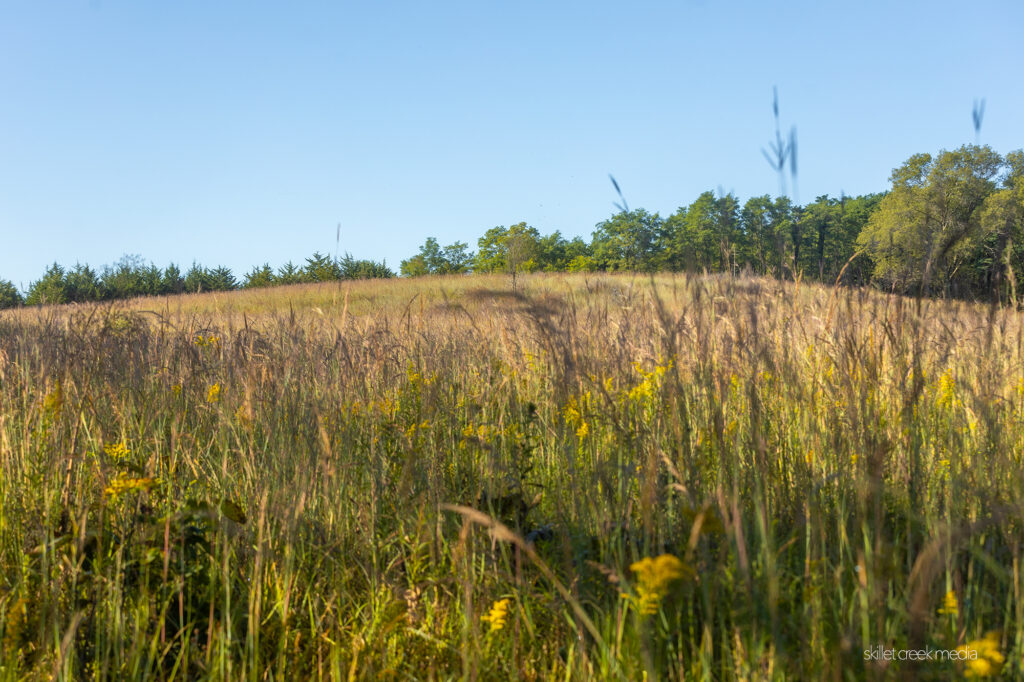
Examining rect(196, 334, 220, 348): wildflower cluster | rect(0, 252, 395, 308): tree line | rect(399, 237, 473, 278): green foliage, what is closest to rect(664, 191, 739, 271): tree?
rect(196, 334, 220, 348): wildflower cluster

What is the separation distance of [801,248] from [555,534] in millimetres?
2027

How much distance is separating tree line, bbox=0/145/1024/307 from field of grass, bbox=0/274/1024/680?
175 millimetres

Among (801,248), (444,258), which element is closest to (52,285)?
(801,248)

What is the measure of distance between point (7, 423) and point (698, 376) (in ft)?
8.03

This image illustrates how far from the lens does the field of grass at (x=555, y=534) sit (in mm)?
1250

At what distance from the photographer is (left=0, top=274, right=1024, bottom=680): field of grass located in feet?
4.10

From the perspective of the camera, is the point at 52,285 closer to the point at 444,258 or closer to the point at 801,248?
the point at 801,248

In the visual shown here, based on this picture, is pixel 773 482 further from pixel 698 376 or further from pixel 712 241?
pixel 712 241

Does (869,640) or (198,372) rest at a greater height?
(198,372)

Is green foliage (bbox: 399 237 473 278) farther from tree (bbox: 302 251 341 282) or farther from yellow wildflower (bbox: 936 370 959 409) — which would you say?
yellow wildflower (bbox: 936 370 959 409)

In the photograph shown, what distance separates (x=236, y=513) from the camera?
1695 mm

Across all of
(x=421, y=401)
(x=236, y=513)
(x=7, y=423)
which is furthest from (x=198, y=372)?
(x=236, y=513)

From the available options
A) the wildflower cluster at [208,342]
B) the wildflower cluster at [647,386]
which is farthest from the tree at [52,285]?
the wildflower cluster at [647,386]

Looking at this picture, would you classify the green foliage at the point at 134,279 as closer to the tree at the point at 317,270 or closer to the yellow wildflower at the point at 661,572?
the tree at the point at 317,270
